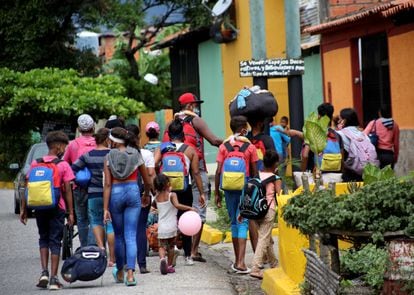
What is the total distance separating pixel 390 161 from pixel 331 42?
9.91 m

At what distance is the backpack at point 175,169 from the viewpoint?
13.4 metres

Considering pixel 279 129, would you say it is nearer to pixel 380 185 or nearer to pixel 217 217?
pixel 217 217

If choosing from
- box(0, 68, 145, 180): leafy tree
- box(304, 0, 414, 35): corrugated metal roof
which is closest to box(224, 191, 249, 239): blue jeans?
box(304, 0, 414, 35): corrugated metal roof

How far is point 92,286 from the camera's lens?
1232 cm

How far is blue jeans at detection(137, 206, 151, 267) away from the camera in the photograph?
1317 cm

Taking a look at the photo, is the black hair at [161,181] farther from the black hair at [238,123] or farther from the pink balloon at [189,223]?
the black hair at [238,123]

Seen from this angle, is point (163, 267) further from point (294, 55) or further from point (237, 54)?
point (237, 54)

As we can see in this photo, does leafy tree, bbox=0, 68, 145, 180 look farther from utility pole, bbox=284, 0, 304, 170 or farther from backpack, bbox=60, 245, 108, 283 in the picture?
backpack, bbox=60, 245, 108, 283

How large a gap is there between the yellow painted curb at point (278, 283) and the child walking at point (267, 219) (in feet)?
1.46

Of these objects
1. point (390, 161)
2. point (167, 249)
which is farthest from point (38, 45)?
point (167, 249)

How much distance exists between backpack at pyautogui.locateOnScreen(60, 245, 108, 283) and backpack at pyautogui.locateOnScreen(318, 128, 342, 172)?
3.23 metres

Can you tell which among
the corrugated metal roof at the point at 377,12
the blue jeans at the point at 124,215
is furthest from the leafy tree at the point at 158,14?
the blue jeans at the point at 124,215

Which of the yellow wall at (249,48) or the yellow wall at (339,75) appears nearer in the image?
the yellow wall at (339,75)

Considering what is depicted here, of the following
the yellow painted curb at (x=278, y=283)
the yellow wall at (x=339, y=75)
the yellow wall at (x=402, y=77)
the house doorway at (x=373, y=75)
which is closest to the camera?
the yellow painted curb at (x=278, y=283)
